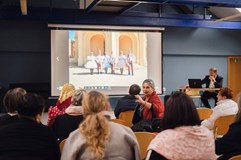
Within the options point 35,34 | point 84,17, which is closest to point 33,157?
point 84,17

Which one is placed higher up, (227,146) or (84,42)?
(84,42)

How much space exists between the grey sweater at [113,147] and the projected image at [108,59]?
6855 millimetres

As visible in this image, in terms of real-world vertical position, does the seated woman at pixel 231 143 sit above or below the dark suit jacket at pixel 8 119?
below

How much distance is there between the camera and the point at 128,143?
192 cm

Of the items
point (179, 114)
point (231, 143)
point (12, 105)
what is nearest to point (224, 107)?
point (231, 143)

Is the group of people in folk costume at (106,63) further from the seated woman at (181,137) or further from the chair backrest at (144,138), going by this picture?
the seated woman at (181,137)

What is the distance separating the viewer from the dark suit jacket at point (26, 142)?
187 cm

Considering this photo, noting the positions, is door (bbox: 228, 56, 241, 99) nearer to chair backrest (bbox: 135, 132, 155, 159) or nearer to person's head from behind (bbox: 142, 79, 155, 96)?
person's head from behind (bbox: 142, 79, 155, 96)

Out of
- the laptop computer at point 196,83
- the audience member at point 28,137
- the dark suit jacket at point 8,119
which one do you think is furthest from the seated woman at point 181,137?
the laptop computer at point 196,83

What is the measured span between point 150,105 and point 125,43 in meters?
5.35

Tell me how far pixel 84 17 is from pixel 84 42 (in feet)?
2.47

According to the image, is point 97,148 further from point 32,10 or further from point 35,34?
point 35,34

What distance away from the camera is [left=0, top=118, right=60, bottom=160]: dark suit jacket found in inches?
73.5

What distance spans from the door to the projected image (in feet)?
14.2
